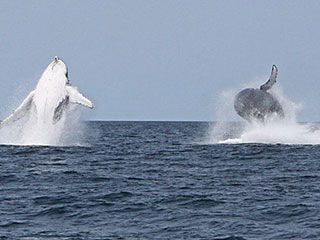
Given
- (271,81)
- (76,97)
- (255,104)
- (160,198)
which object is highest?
(271,81)

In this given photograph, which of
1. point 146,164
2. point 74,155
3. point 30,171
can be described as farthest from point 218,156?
point 30,171

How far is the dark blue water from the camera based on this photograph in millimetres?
11500

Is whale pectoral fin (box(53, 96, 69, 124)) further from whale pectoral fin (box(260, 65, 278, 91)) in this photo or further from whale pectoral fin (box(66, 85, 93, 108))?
whale pectoral fin (box(260, 65, 278, 91))

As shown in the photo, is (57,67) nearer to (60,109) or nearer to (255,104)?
(60,109)

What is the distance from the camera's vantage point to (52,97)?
82.9 feet

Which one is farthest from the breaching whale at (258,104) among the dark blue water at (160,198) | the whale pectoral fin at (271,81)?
the dark blue water at (160,198)

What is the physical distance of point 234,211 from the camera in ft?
42.9

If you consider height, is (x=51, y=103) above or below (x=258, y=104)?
below

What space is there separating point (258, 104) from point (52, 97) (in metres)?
9.27

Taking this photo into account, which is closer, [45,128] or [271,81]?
[45,128]

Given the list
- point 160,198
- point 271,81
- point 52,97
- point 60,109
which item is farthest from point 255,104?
point 160,198

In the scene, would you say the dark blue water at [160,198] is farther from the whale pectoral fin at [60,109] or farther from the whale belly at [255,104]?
the whale belly at [255,104]

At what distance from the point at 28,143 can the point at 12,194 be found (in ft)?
48.0

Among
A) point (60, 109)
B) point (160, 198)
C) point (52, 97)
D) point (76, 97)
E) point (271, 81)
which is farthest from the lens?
point (271, 81)
